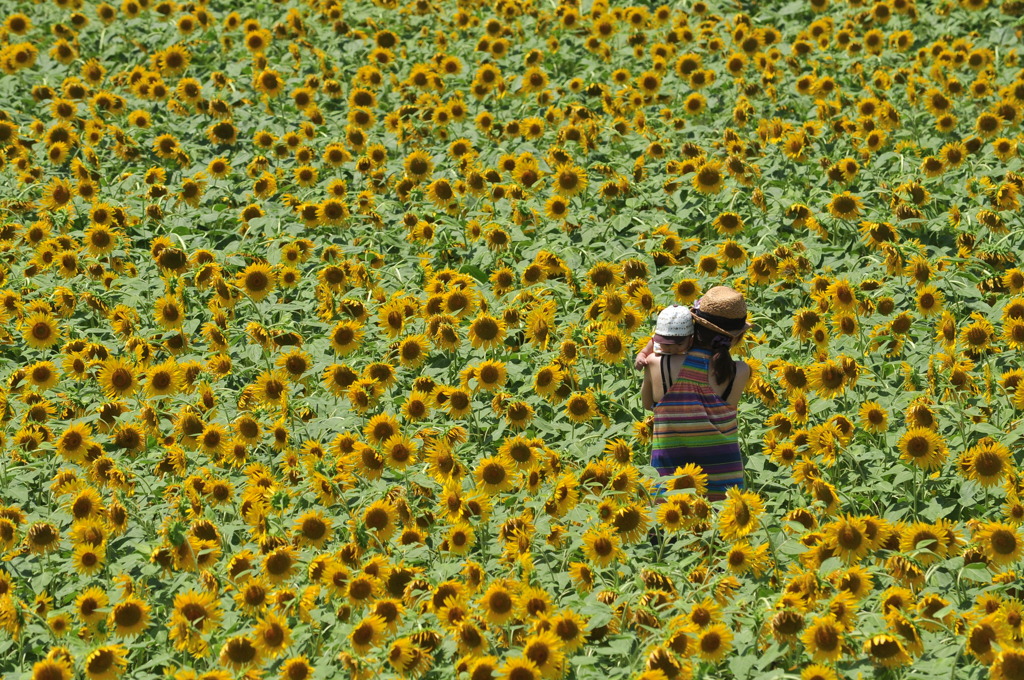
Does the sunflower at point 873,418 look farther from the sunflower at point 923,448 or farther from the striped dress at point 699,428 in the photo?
the striped dress at point 699,428

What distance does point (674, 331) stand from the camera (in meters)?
5.66

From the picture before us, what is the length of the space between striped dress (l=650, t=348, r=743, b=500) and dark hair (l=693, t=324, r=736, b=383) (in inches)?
1.3

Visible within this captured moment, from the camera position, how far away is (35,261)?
8.30 metres

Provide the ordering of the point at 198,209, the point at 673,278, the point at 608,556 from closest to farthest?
the point at 608,556, the point at 673,278, the point at 198,209

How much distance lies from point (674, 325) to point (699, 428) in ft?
1.70

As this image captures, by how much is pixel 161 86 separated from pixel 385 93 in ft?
6.66

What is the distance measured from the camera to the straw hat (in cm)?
562

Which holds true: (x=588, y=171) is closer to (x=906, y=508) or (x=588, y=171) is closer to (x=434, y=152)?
(x=434, y=152)

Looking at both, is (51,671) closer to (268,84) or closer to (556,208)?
(556,208)

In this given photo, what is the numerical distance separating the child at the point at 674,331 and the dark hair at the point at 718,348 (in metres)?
0.06

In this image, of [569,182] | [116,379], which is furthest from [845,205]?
[116,379]

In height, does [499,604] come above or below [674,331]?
below

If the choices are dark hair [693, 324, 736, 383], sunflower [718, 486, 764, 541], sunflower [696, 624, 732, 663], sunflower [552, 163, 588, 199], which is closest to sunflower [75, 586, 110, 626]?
sunflower [696, 624, 732, 663]

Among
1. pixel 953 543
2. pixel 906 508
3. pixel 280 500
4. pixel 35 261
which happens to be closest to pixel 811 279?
pixel 906 508
